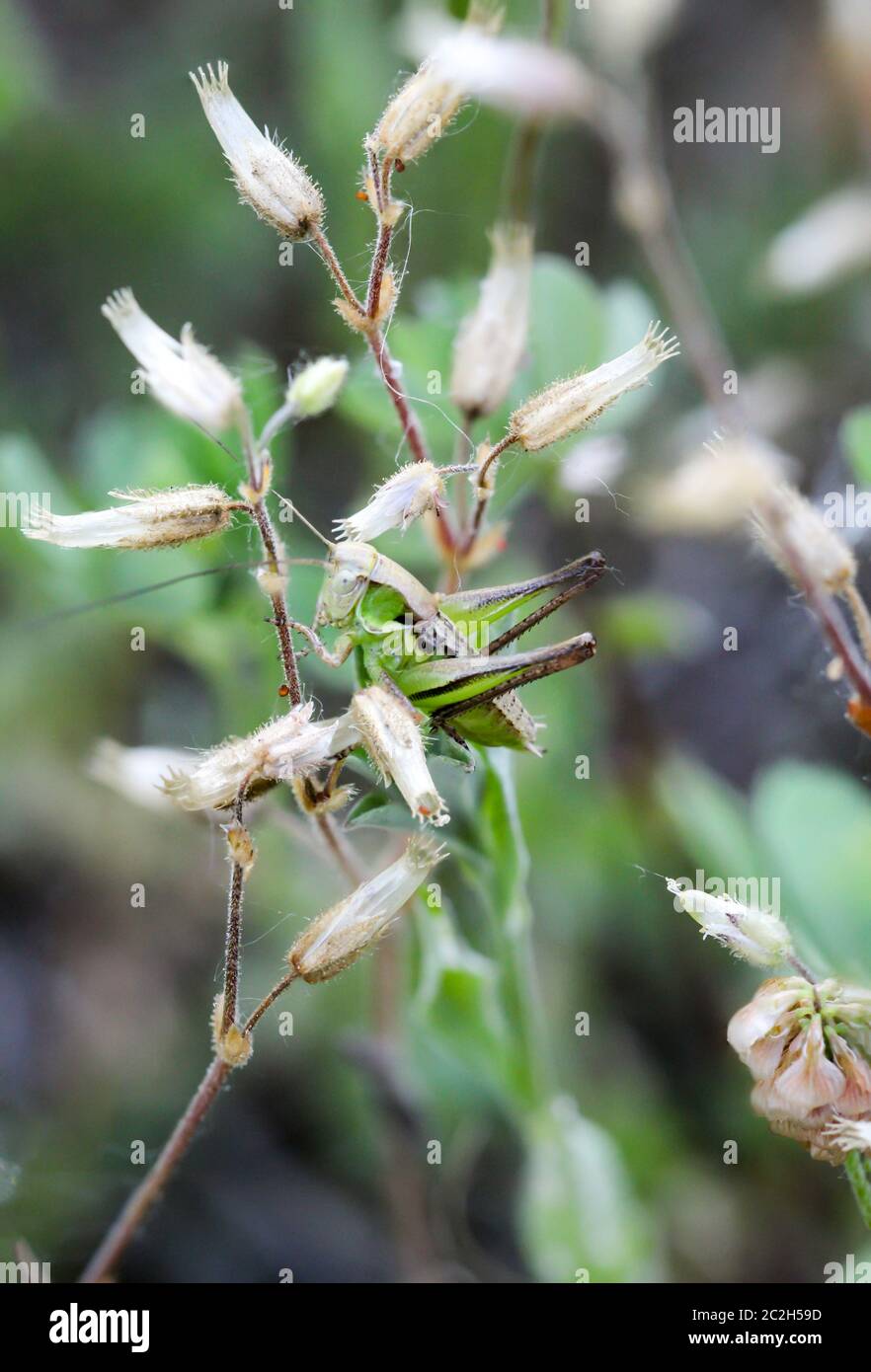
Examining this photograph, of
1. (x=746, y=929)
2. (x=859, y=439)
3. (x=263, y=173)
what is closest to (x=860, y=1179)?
(x=746, y=929)

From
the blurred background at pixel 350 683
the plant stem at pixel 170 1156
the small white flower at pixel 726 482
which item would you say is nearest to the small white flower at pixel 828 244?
the blurred background at pixel 350 683

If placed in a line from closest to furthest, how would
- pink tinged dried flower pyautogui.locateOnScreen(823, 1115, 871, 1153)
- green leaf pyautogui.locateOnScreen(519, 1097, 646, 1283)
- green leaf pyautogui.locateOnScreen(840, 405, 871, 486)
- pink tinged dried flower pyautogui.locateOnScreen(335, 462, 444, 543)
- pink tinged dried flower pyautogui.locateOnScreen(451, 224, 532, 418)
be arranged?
pink tinged dried flower pyautogui.locateOnScreen(823, 1115, 871, 1153) < pink tinged dried flower pyautogui.locateOnScreen(335, 462, 444, 543) < pink tinged dried flower pyautogui.locateOnScreen(451, 224, 532, 418) < green leaf pyautogui.locateOnScreen(840, 405, 871, 486) < green leaf pyautogui.locateOnScreen(519, 1097, 646, 1283)

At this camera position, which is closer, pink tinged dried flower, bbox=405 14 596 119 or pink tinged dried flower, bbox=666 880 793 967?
pink tinged dried flower, bbox=666 880 793 967

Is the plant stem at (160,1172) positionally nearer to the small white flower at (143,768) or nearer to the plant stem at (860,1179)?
the small white flower at (143,768)

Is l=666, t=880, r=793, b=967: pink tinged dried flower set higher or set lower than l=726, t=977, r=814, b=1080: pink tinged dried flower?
higher

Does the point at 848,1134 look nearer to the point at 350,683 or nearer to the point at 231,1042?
the point at 231,1042

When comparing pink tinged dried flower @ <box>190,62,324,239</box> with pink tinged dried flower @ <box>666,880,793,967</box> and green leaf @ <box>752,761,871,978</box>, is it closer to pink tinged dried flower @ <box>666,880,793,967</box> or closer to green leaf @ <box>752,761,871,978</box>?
pink tinged dried flower @ <box>666,880,793,967</box>

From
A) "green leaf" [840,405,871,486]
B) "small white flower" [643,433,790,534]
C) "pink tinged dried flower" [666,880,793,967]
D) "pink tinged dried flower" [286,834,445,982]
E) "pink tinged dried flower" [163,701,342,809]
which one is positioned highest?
"green leaf" [840,405,871,486]

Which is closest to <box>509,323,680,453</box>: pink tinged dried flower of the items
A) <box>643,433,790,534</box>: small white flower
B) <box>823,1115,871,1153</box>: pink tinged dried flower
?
<box>643,433,790,534</box>: small white flower
